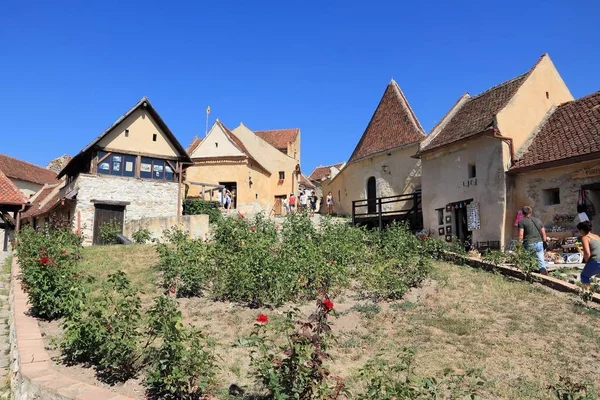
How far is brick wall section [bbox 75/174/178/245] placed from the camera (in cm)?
2081

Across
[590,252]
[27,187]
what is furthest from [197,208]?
[27,187]

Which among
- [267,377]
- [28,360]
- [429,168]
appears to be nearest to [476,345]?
[267,377]

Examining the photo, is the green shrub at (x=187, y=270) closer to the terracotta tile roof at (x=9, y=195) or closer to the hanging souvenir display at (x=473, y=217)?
the hanging souvenir display at (x=473, y=217)

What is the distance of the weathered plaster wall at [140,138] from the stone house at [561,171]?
55.1 ft

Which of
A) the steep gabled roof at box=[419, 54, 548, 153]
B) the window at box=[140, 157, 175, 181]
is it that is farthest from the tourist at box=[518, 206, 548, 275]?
the window at box=[140, 157, 175, 181]

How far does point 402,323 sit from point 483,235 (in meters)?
10.4

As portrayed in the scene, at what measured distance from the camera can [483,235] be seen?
15523 millimetres

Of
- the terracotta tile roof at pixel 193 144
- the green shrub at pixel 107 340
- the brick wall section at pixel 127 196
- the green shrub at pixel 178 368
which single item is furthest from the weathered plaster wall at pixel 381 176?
the green shrub at pixel 178 368

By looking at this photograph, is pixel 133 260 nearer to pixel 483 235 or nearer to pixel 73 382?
pixel 73 382

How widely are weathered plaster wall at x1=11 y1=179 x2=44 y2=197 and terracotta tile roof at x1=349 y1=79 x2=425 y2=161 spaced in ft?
92.8

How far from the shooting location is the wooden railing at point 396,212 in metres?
20.2

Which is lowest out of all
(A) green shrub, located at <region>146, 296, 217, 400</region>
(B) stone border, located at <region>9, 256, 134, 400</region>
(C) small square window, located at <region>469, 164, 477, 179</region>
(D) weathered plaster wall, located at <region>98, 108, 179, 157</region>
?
(B) stone border, located at <region>9, 256, 134, 400</region>

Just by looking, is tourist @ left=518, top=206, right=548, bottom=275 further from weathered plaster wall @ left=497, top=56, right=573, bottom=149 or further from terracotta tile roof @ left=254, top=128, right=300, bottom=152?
terracotta tile roof @ left=254, top=128, right=300, bottom=152

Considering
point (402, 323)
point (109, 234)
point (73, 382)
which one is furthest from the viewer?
point (109, 234)
